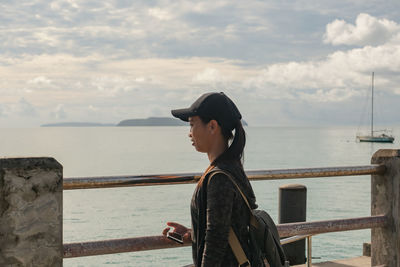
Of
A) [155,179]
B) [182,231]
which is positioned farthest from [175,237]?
[155,179]

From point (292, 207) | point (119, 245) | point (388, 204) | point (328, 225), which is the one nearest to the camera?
point (119, 245)

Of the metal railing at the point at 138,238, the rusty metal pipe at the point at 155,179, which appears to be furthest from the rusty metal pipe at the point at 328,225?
the rusty metal pipe at the point at 155,179

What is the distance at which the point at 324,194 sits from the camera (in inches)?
1548

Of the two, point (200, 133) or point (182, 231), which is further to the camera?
point (182, 231)

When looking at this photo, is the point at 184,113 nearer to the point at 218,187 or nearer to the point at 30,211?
the point at 218,187

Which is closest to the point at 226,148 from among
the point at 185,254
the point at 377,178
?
the point at 377,178

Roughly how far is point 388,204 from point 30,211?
310 centimetres

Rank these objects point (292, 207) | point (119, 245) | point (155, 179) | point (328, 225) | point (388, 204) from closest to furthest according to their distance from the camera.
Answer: point (119, 245) < point (155, 179) < point (328, 225) < point (388, 204) < point (292, 207)

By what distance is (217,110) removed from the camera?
8.34 ft

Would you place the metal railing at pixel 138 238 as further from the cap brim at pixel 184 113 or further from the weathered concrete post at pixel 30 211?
the cap brim at pixel 184 113

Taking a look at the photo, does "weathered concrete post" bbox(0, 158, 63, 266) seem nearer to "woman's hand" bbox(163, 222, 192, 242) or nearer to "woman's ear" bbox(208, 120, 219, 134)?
"woman's hand" bbox(163, 222, 192, 242)

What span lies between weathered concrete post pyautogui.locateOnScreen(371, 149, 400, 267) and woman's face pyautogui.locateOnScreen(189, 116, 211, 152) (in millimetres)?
2390

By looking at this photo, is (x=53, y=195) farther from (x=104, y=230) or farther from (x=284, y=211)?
(x=104, y=230)

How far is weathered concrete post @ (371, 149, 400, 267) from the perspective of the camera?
4.43m
